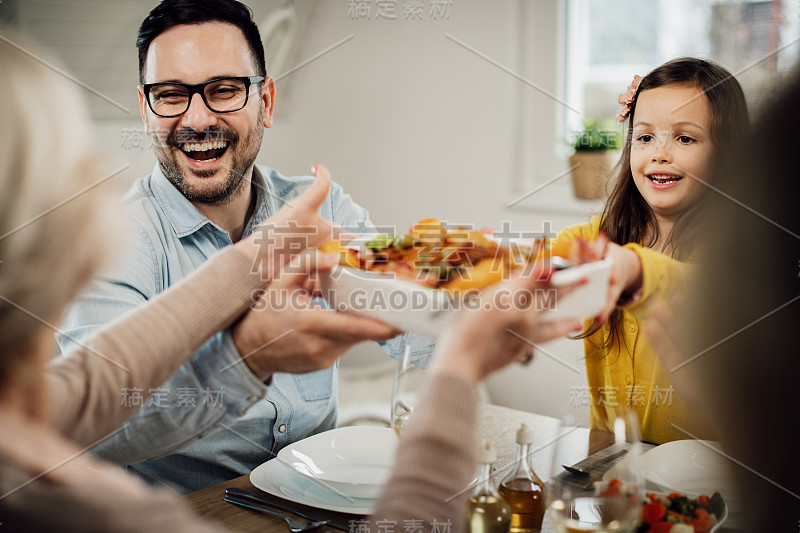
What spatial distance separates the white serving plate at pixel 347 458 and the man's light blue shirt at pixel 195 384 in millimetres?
105

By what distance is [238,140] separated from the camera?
153 cm

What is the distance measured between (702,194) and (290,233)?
0.88 m

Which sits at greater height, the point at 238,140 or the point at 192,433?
the point at 238,140

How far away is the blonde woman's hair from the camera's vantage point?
22.7 inches

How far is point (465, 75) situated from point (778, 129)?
2.13m

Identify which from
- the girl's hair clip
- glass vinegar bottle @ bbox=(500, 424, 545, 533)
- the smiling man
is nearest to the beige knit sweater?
glass vinegar bottle @ bbox=(500, 424, 545, 533)

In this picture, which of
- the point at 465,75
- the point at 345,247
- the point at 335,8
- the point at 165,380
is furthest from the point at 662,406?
the point at 335,8

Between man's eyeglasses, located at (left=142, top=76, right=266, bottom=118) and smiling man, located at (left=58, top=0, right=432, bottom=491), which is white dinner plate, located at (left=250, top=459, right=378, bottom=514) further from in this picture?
man's eyeglasses, located at (left=142, top=76, right=266, bottom=118)

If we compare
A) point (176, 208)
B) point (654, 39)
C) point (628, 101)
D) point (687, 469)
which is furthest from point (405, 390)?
point (654, 39)

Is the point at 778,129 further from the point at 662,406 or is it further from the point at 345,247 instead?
the point at 662,406

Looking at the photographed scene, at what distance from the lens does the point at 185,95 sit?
4.82ft

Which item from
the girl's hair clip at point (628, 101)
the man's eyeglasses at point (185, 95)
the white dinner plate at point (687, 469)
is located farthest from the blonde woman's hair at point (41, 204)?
the girl's hair clip at point (628, 101)

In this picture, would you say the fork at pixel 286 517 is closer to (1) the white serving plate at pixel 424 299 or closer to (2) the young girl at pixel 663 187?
(1) the white serving plate at pixel 424 299

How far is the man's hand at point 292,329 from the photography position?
0.89 meters
